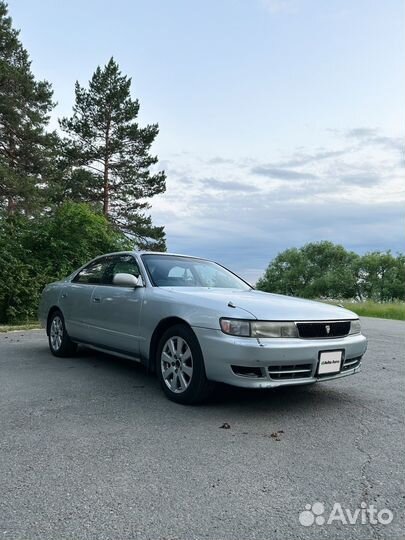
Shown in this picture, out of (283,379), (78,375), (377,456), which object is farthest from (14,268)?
(377,456)

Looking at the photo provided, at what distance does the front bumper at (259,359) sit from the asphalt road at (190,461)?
35 cm

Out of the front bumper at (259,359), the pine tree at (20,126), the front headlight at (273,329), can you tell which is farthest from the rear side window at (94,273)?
the pine tree at (20,126)

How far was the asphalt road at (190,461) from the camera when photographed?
7.70 ft

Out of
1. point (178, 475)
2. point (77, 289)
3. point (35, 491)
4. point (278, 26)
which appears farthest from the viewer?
point (278, 26)

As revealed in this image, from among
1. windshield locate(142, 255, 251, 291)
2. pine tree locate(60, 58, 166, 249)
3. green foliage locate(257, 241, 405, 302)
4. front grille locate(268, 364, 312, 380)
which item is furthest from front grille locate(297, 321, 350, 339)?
green foliage locate(257, 241, 405, 302)

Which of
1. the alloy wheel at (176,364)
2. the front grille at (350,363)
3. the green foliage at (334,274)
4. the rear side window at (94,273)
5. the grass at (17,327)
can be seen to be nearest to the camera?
the alloy wheel at (176,364)

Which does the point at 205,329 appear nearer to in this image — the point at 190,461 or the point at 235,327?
the point at 235,327

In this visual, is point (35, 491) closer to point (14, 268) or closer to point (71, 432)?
point (71, 432)

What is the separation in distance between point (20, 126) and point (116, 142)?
6199 mm

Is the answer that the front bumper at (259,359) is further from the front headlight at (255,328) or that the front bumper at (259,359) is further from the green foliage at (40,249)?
the green foliage at (40,249)

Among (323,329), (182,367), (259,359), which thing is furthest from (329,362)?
(182,367)

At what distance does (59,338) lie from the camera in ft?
22.2

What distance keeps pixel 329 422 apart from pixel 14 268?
371 inches

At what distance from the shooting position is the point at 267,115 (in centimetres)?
1214
